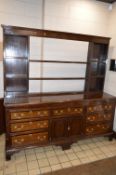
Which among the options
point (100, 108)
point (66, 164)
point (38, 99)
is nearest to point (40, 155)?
point (66, 164)

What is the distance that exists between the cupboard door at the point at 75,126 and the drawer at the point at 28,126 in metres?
0.44

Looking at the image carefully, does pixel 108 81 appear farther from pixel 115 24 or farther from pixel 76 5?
pixel 76 5

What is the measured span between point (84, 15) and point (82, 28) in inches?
9.3

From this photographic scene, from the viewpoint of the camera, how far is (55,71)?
9.36ft

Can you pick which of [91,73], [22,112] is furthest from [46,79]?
[91,73]

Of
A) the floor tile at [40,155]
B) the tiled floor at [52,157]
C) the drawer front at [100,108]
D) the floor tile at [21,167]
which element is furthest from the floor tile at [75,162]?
the drawer front at [100,108]

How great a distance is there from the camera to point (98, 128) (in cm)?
274

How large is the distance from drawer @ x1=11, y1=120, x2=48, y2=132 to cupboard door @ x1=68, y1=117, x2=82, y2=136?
0.44 meters

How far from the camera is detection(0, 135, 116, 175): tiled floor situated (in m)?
2.07

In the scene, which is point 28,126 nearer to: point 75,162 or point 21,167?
point 21,167

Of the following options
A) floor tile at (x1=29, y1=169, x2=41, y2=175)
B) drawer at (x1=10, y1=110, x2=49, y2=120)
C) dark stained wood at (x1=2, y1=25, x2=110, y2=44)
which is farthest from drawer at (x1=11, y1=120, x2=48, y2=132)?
dark stained wood at (x1=2, y1=25, x2=110, y2=44)

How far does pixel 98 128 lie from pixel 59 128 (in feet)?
2.56

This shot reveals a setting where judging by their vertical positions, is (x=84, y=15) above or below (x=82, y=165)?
above

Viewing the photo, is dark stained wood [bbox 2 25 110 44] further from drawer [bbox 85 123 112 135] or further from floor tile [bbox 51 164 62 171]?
floor tile [bbox 51 164 62 171]
